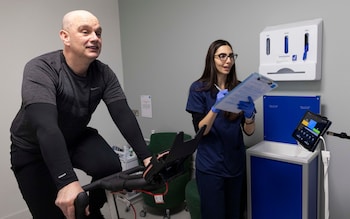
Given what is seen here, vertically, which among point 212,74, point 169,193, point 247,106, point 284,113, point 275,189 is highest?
point 212,74

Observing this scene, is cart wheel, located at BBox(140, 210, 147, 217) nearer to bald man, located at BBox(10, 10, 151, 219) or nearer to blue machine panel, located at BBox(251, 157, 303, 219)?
blue machine panel, located at BBox(251, 157, 303, 219)

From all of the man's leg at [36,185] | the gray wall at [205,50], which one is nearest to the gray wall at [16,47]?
the gray wall at [205,50]

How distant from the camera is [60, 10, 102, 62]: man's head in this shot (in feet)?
3.73

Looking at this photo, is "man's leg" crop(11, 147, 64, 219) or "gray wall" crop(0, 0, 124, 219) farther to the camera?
"gray wall" crop(0, 0, 124, 219)

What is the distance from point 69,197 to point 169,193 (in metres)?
1.69

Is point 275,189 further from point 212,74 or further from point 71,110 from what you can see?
point 71,110

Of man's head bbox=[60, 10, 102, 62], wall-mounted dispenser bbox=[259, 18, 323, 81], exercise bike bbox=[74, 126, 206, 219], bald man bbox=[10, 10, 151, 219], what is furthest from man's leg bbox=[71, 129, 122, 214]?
wall-mounted dispenser bbox=[259, 18, 323, 81]

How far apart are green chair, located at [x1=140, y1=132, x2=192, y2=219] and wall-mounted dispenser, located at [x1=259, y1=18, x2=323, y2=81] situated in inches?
35.8

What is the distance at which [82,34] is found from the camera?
114cm

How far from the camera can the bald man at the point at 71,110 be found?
1.07 meters

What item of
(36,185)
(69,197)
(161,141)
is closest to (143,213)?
(161,141)

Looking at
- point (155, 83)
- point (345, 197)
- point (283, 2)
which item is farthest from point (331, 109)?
point (155, 83)

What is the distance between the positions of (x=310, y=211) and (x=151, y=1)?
244cm

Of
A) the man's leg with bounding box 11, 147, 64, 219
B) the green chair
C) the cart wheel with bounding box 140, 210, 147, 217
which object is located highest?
the man's leg with bounding box 11, 147, 64, 219
